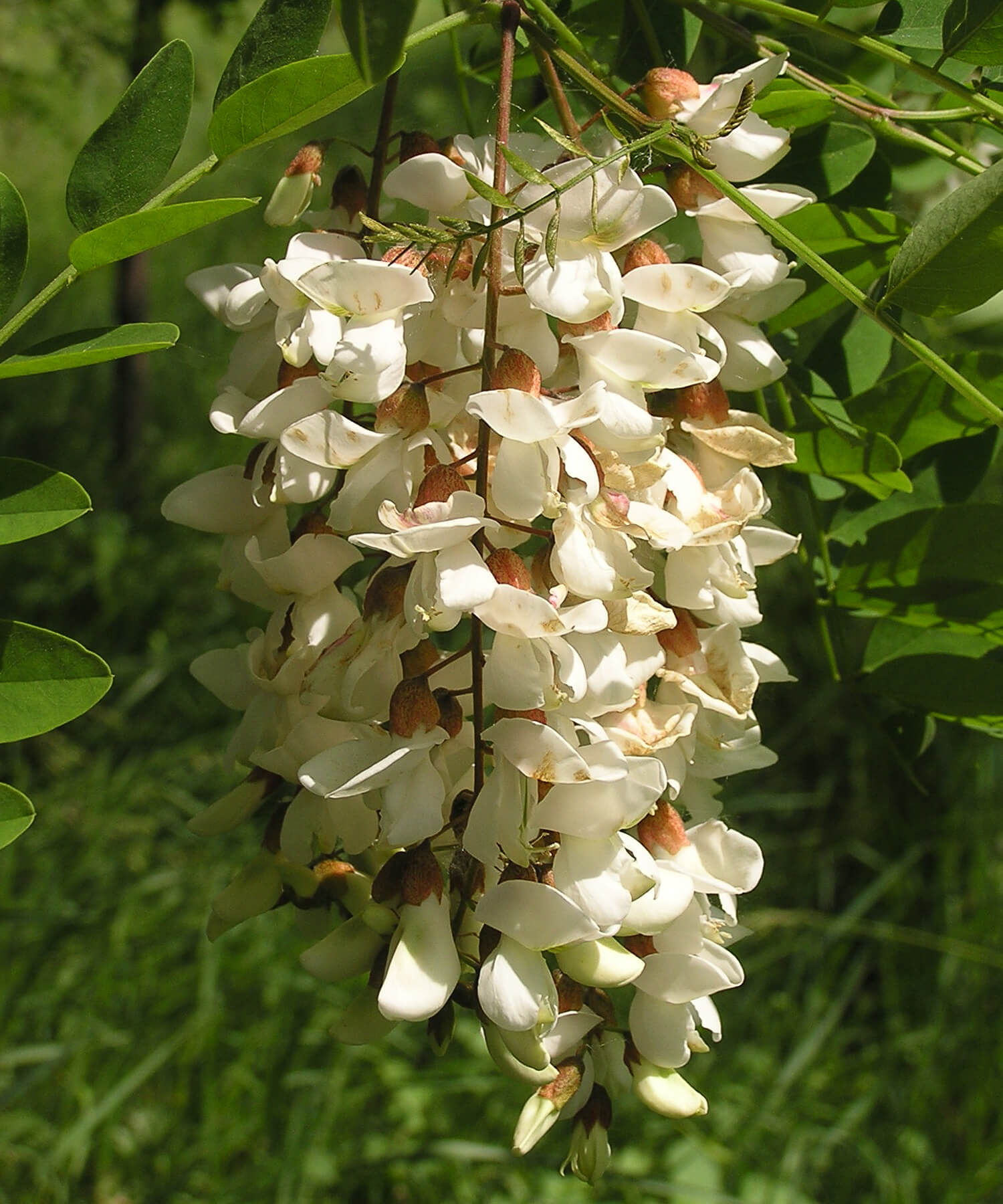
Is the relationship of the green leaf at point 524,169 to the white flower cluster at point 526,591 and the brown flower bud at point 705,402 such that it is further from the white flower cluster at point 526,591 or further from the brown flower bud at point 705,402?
the brown flower bud at point 705,402

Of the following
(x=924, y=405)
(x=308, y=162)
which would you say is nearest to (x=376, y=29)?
(x=308, y=162)

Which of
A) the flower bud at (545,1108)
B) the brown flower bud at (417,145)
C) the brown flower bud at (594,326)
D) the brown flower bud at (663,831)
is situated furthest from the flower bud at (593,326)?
the flower bud at (545,1108)

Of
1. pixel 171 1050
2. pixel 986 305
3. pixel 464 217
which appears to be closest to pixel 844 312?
pixel 986 305

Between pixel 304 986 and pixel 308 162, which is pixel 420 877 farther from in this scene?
pixel 304 986

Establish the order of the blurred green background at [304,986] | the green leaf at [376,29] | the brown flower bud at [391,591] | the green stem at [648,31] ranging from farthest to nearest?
the blurred green background at [304,986], the green stem at [648,31], the brown flower bud at [391,591], the green leaf at [376,29]

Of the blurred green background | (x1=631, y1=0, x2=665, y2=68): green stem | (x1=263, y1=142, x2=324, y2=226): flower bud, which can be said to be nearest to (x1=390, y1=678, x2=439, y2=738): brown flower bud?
(x1=263, y1=142, x2=324, y2=226): flower bud

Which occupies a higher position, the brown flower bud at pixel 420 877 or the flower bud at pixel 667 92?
the flower bud at pixel 667 92
